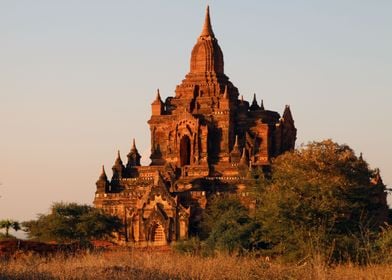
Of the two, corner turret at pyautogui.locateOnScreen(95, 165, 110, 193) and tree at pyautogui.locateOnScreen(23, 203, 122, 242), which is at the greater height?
corner turret at pyautogui.locateOnScreen(95, 165, 110, 193)

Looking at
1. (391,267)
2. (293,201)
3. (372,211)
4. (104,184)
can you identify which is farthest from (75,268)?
(104,184)

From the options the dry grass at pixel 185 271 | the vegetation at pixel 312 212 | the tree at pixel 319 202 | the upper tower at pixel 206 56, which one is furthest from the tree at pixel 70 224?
the dry grass at pixel 185 271

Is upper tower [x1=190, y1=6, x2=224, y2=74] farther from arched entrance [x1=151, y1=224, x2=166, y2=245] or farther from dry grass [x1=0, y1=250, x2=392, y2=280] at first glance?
dry grass [x1=0, y1=250, x2=392, y2=280]

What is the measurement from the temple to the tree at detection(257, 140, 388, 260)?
9.14m

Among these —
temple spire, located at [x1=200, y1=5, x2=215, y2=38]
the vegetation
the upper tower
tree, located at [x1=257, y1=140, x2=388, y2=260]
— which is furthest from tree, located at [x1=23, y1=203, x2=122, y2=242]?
temple spire, located at [x1=200, y1=5, x2=215, y2=38]

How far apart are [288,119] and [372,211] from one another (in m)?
14.3

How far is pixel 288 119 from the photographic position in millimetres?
51188

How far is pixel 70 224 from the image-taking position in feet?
130

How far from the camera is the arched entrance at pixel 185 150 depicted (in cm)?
4941

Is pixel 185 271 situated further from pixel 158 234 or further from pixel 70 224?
pixel 158 234

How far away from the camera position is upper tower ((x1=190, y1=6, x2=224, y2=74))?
170 feet

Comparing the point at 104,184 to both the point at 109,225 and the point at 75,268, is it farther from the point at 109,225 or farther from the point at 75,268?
the point at 75,268

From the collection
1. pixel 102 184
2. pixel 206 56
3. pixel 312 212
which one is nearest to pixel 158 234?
pixel 102 184

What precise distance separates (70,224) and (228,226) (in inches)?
389
